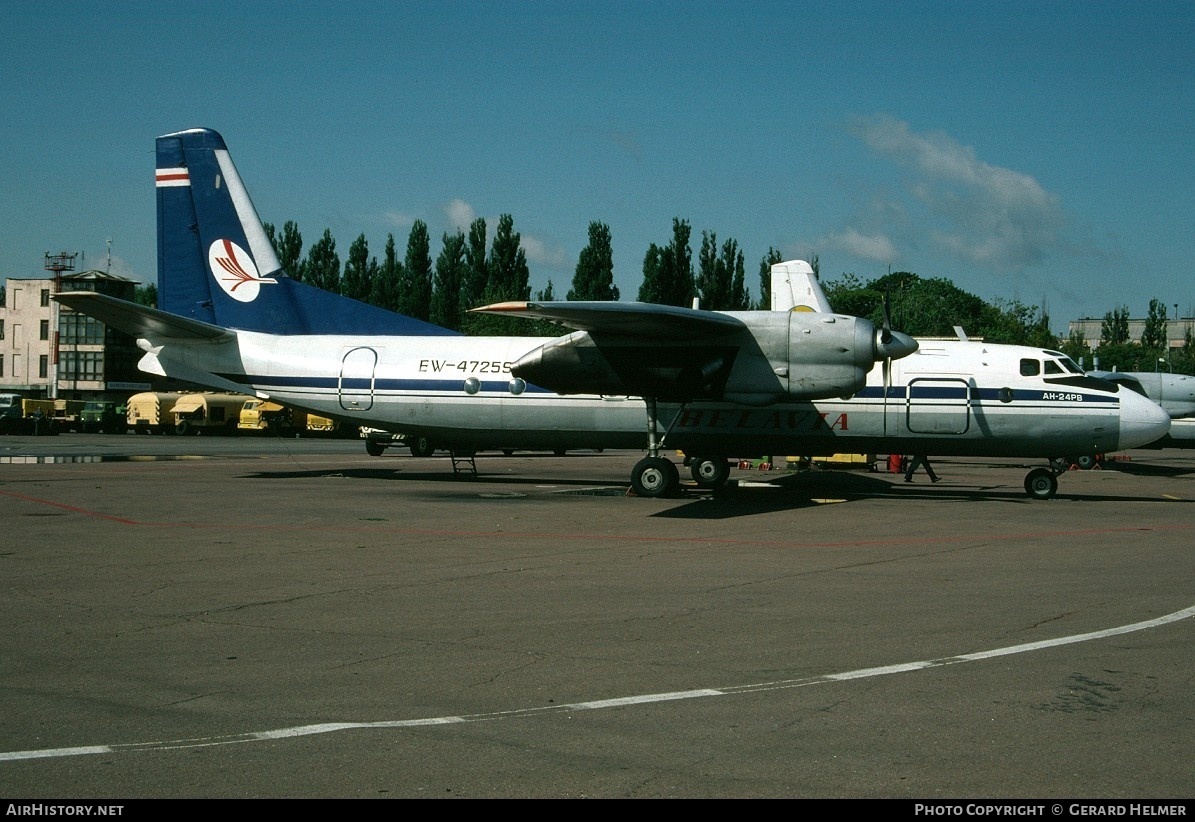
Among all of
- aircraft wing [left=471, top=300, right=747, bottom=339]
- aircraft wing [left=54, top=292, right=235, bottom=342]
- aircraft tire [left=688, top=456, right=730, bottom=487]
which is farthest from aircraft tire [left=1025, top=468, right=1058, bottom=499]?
aircraft wing [left=54, top=292, right=235, bottom=342]

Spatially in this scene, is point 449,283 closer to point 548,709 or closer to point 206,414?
point 206,414

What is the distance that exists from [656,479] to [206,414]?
46752 millimetres

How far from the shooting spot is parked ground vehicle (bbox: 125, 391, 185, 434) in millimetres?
63875

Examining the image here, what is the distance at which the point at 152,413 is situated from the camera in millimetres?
64000

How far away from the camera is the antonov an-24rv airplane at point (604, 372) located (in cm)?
2228

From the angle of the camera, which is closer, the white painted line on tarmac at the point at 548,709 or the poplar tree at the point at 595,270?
the white painted line on tarmac at the point at 548,709

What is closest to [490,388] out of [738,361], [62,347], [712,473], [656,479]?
[656,479]

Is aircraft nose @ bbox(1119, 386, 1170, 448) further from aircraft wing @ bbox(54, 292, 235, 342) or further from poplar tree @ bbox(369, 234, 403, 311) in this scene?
poplar tree @ bbox(369, 234, 403, 311)

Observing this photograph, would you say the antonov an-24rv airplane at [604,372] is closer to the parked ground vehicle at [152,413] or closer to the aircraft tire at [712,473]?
the aircraft tire at [712,473]

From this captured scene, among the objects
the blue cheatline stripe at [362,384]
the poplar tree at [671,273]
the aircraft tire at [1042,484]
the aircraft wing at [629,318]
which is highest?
the poplar tree at [671,273]

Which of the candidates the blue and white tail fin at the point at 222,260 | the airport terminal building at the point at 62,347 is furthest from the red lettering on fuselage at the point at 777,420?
the airport terminal building at the point at 62,347

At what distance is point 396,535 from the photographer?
16.2 meters

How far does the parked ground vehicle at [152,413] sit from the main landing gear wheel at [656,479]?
48375mm
